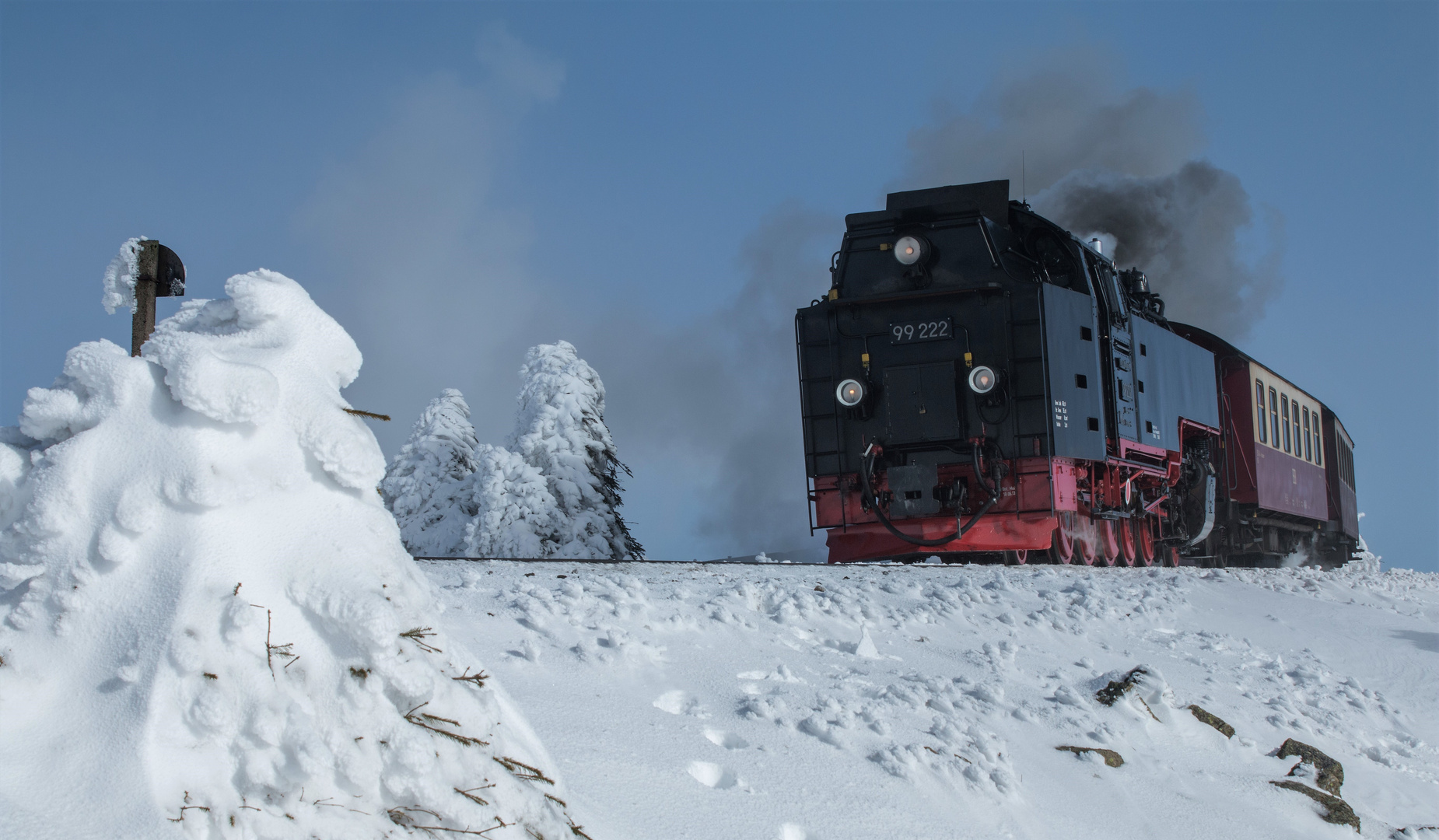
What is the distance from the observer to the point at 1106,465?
12695 mm

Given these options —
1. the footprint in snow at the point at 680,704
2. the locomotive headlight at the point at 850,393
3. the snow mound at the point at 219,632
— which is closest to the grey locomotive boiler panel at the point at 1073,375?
the locomotive headlight at the point at 850,393

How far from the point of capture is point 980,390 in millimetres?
11547

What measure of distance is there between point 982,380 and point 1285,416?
9.73 m

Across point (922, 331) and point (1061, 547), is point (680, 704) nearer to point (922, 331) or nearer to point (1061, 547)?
point (922, 331)

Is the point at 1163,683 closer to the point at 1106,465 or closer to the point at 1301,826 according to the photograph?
the point at 1301,826

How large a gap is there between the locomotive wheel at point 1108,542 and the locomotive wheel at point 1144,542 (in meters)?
0.85

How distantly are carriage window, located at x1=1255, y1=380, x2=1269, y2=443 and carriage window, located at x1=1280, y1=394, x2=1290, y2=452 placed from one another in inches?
53.8

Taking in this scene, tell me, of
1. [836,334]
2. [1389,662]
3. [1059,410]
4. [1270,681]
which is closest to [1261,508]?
[1059,410]

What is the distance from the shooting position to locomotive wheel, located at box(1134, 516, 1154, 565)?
14.1 meters

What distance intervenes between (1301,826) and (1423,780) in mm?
1583

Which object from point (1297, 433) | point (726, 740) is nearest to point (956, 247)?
point (726, 740)

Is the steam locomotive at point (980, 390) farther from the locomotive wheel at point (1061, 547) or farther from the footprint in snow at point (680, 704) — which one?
the footprint in snow at point (680, 704)

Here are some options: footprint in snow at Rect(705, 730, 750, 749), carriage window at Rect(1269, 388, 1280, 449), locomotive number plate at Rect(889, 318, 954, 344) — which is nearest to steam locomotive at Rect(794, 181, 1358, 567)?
locomotive number plate at Rect(889, 318, 954, 344)

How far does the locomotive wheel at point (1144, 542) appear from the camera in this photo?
1413 cm
